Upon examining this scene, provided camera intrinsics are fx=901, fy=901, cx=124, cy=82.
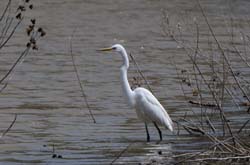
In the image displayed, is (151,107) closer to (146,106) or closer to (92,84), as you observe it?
(146,106)

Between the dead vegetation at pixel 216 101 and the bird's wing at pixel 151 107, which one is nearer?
the dead vegetation at pixel 216 101

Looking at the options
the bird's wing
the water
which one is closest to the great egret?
the bird's wing

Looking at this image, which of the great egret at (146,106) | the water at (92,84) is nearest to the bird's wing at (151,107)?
the great egret at (146,106)

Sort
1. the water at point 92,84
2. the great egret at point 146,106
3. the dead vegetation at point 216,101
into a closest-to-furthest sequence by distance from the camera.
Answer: the dead vegetation at point 216,101
the water at point 92,84
the great egret at point 146,106

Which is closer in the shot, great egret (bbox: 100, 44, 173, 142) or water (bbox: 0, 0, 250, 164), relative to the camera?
water (bbox: 0, 0, 250, 164)

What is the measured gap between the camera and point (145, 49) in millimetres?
19266

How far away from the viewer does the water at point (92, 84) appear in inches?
404

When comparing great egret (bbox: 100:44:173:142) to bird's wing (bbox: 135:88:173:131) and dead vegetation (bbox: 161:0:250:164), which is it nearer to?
bird's wing (bbox: 135:88:173:131)

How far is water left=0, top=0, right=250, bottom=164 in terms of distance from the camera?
10.3 m

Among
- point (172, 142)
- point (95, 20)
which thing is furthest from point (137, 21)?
point (172, 142)

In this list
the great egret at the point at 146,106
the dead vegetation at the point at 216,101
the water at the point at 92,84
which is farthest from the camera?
the great egret at the point at 146,106

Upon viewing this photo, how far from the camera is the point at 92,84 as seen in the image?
50.5 ft

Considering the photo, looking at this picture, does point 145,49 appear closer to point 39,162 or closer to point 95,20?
point 95,20

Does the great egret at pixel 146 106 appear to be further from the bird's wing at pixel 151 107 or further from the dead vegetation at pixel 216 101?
the dead vegetation at pixel 216 101
